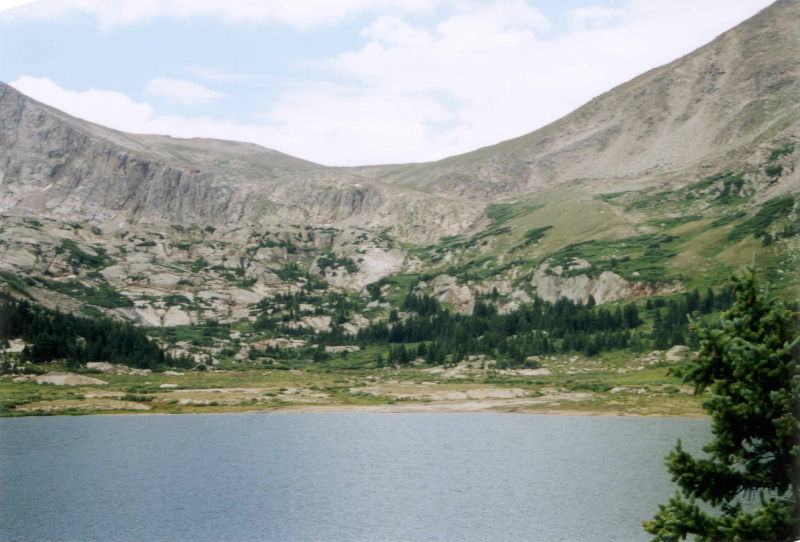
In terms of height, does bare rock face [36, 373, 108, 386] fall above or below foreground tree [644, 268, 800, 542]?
below

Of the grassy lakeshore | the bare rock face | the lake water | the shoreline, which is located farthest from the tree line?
the lake water

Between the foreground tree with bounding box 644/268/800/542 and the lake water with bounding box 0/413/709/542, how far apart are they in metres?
26.3

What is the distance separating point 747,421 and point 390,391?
13076 cm

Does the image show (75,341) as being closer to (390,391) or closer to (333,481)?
(390,391)

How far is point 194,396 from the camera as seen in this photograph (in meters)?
138

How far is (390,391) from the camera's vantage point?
150 m

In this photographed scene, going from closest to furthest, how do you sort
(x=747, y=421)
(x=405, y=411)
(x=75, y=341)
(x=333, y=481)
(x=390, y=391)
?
(x=747, y=421) < (x=333, y=481) < (x=405, y=411) < (x=390, y=391) < (x=75, y=341)

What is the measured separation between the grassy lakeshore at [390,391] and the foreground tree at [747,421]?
98.1 meters

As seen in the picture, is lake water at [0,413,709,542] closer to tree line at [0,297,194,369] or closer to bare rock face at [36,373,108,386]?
bare rock face at [36,373,108,386]

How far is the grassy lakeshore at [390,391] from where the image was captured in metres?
122

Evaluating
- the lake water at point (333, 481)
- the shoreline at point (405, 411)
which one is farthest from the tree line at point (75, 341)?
the lake water at point (333, 481)

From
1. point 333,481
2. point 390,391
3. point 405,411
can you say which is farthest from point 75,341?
point 333,481

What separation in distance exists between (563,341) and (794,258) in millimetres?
63631

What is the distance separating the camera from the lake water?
48.8m
